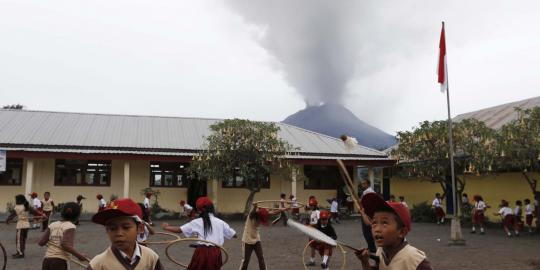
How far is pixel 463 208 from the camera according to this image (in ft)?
71.0

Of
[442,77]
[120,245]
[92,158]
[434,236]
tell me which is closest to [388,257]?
[120,245]

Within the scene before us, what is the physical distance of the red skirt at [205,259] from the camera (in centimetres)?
605

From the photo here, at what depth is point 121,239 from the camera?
3.23 metres

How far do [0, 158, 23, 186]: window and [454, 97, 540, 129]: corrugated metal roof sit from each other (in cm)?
2406

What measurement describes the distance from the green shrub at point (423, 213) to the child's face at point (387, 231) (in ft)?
72.5

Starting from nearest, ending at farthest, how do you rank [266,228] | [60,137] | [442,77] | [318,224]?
[318,224] < [442,77] < [266,228] < [60,137]

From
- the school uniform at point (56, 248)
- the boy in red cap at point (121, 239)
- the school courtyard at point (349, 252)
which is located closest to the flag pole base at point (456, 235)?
the school courtyard at point (349, 252)

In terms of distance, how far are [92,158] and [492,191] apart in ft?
63.4

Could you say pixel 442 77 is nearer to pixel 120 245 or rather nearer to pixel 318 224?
pixel 318 224

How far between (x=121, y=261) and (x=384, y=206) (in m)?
1.85

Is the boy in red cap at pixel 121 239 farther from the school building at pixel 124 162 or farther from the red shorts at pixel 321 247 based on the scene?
the school building at pixel 124 162

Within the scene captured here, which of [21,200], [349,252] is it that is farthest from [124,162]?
[349,252]

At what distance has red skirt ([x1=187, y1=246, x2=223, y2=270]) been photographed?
6051 mm

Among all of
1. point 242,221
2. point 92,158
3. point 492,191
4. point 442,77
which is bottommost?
point 242,221
